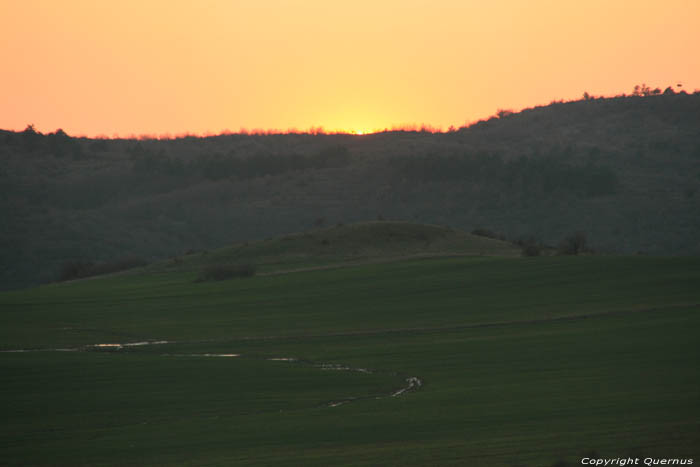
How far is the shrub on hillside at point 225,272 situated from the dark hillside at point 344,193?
4688 centimetres

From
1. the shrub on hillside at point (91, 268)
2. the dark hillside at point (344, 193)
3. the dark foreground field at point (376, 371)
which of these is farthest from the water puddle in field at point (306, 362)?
the dark hillside at point (344, 193)

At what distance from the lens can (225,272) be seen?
79.7 metres

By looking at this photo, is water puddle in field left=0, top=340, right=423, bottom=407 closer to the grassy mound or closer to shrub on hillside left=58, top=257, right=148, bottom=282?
the grassy mound

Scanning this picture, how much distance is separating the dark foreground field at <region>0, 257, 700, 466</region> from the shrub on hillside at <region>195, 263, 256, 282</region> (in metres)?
10.4

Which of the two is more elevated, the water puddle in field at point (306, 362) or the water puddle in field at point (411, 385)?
the water puddle in field at point (306, 362)

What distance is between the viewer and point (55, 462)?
2220 centimetres

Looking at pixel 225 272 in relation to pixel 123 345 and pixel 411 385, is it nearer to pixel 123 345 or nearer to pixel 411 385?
pixel 123 345

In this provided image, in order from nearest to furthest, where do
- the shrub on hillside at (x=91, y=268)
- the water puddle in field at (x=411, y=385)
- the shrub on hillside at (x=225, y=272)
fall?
1. the water puddle in field at (x=411, y=385)
2. the shrub on hillside at (x=225, y=272)
3. the shrub on hillside at (x=91, y=268)

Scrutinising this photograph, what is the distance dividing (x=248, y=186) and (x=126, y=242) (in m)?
34.2

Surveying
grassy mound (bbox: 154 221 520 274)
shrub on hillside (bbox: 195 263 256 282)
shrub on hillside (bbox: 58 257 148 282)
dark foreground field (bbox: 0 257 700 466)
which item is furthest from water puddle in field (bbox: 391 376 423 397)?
shrub on hillside (bbox: 58 257 148 282)

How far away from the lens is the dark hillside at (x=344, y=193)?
134 metres

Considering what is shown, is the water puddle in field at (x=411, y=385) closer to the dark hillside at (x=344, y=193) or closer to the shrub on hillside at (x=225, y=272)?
the shrub on hillside at (x=225, y=272)

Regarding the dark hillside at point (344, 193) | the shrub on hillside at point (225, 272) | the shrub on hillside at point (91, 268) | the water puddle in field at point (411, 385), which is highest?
the dark hillside at point (344, 193)

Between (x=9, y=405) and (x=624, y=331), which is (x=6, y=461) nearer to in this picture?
(x=9, y=405)
